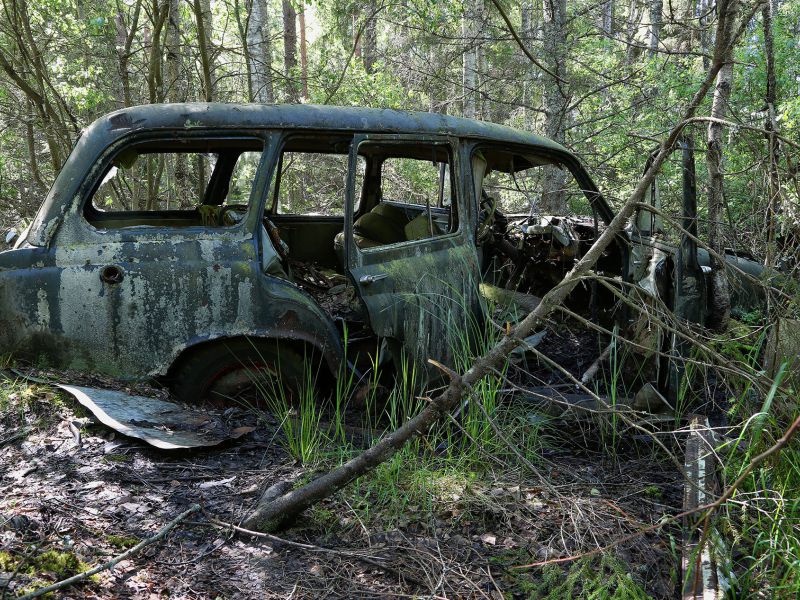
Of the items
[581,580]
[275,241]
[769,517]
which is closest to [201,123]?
[275,241]

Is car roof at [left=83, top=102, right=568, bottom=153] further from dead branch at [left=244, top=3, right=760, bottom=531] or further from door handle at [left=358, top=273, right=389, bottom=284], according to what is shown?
dead branch at [left=244, top=3, right=760, bottom=531]

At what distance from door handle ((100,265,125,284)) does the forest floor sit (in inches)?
24.5

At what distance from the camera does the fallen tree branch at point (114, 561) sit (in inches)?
78.0

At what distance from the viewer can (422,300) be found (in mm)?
3777

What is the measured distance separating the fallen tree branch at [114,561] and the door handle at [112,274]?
4.57ft

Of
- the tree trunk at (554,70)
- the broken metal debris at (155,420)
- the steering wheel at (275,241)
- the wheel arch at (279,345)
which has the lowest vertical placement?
the broken metal debris at (155,420)

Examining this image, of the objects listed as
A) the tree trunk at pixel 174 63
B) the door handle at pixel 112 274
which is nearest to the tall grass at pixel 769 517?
the door handle at pixel 112 274

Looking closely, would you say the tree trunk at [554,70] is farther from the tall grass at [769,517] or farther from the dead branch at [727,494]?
the dead branch at [727,494]

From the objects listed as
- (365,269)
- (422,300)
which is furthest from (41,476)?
(422,300)

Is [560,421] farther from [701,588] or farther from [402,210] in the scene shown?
[402,210]

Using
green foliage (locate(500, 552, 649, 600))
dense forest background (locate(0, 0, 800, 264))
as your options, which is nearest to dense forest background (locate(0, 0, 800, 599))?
green foliage (locate(500, 552, 649, 600))

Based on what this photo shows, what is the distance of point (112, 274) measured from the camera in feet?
11.3

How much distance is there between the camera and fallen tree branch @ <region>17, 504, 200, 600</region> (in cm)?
198

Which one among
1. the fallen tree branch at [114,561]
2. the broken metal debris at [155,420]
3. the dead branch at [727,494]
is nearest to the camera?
the dead branch at [727,494]
